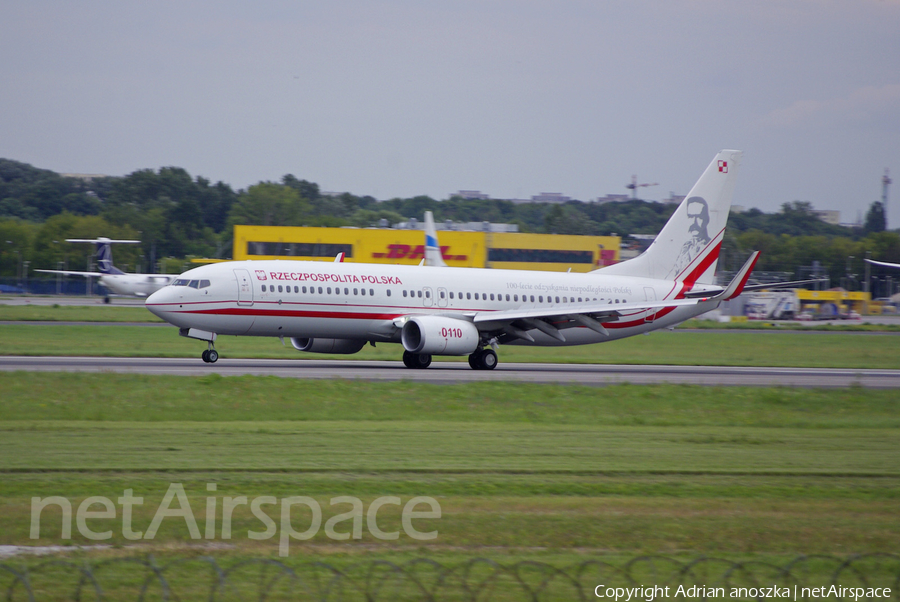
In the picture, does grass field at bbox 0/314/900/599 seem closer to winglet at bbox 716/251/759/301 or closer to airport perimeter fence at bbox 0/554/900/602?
airport perimeter fence at bbox 0/554/900/602

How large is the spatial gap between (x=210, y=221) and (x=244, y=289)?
133 m

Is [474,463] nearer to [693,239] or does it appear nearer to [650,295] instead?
[650,295]

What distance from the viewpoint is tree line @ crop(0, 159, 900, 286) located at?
4518 inches

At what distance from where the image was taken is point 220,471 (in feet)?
43.4

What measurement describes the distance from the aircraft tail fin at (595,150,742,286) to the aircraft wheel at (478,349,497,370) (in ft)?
29.1

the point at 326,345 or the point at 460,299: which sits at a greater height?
the point at 460,299

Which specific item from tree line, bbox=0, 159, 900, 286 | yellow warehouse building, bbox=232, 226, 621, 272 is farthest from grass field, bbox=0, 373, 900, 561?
tree line, bbox=0, 159, 900, 286

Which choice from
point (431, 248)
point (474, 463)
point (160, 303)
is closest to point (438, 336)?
point (160, 303)

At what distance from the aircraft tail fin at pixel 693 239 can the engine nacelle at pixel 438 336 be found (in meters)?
10.6

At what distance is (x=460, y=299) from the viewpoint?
34062 mm

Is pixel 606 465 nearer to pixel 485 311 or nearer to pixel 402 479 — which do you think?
pixel 402 479

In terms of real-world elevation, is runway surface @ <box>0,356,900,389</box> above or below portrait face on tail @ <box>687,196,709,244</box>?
below

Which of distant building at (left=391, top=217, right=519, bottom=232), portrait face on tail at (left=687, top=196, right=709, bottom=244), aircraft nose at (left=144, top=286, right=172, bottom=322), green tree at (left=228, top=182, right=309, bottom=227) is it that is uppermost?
green tree at (left=228, top=182, right=309, bottom=227)

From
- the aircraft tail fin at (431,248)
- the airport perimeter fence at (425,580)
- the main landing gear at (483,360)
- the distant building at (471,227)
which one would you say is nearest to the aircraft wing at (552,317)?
the main landing gear at (483,360)
